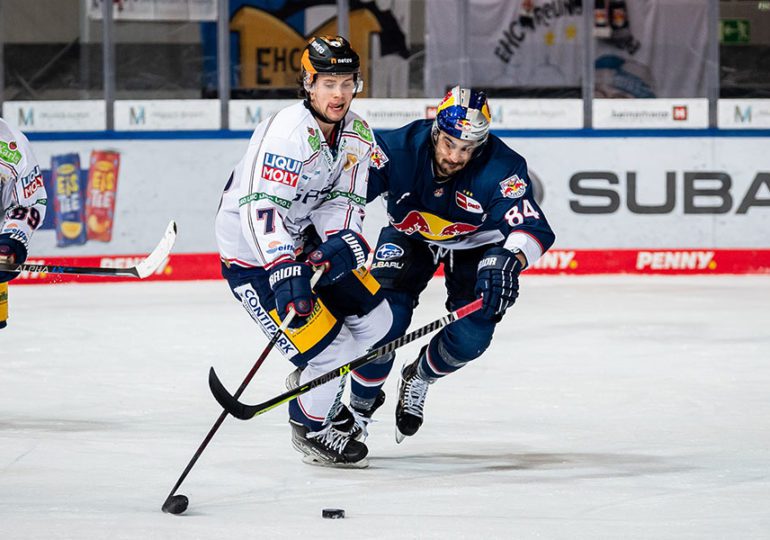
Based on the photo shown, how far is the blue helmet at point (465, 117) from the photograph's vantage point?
4.08 meters

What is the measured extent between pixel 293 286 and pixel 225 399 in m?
0.35

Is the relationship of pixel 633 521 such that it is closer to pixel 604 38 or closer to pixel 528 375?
pixel 528 375

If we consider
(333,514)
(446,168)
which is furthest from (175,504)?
(446,168)

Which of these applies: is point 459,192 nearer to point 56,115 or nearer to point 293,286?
point 293,286

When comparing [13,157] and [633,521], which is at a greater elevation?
[13,157]

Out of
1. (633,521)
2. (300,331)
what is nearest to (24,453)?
(300,331)

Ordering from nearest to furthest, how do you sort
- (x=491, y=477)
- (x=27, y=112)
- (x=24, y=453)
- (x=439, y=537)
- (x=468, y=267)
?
(x=439, y=537), (x=491, y=477), (x=24, y=453), (x=468, y=267), (x=27, y=112)

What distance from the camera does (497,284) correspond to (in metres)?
3.99

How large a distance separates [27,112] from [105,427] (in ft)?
14.3

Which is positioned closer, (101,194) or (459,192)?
(459,192)

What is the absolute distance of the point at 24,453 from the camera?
4.22 m

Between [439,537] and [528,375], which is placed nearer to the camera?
[439,537]

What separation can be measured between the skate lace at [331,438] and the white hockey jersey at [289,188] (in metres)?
0.52

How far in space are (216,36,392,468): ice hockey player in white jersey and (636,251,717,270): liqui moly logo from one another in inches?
195
